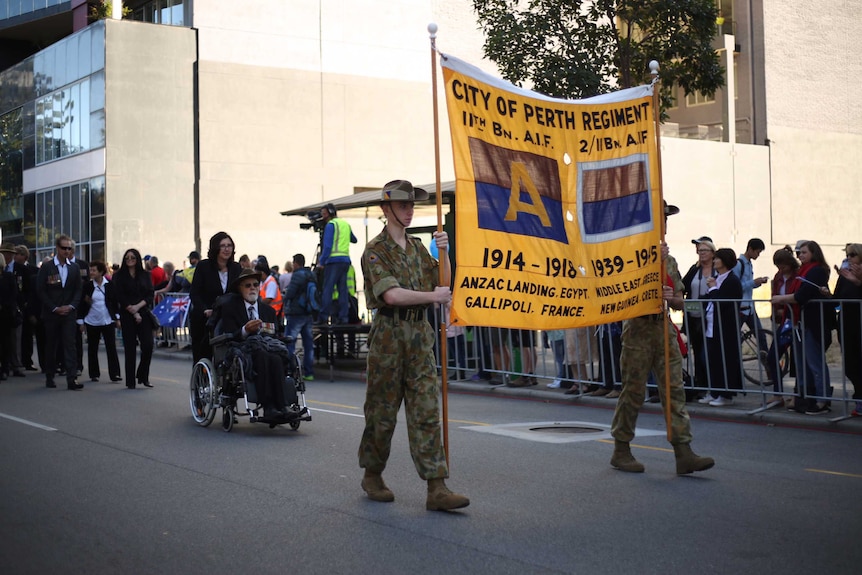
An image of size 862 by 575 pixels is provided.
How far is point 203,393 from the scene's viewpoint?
11438 millimetres

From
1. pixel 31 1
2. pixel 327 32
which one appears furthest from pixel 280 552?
pixel 31 1

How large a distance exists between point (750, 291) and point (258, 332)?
7.07 metres

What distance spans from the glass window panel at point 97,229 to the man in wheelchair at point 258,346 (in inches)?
1097

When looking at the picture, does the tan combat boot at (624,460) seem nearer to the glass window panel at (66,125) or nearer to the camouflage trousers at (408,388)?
the camouflage trousers at (408,388)

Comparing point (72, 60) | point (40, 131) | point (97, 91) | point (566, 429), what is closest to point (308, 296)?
point (566, 429)

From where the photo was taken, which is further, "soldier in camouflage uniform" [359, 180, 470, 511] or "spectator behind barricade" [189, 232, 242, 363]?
"spectator behind barricade" [189, 232, 242, 363]

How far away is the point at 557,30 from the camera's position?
22.2 metres

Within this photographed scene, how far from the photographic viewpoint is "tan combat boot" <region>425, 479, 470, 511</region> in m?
6.91

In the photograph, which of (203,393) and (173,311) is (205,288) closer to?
(203,393)

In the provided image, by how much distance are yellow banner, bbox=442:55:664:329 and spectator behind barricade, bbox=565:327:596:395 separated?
5.69 meters

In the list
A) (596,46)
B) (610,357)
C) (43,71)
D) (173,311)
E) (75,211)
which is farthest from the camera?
(43,71)

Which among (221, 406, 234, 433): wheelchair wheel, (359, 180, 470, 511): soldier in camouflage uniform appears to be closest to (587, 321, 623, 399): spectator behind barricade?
(221, 406, 234, 433): wheelchair wheel

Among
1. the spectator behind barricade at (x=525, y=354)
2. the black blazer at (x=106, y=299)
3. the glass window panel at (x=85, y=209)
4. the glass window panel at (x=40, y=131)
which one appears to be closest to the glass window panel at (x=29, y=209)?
the glass window panel at (x=40, y=131)

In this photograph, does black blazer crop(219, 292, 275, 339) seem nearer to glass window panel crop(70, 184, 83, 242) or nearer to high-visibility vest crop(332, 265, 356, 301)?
high-visibility vest crop(332, 265, 356, 301)
